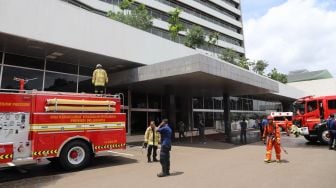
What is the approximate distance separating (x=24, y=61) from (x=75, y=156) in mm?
8974

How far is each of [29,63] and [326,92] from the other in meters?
55.7

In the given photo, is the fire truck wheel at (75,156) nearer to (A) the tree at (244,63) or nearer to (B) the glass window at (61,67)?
(B) the glass window at (61,67)

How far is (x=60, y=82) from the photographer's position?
1731cm

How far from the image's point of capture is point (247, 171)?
8875mm

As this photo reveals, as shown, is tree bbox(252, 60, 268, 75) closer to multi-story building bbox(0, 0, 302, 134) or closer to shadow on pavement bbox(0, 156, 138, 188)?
multi-story building bbox(0, 0, 302, 134)

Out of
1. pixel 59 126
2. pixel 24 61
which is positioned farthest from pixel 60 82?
pixel 59 126

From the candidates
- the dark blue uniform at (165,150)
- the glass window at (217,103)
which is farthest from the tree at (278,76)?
the dark blue uniform at (165,150)

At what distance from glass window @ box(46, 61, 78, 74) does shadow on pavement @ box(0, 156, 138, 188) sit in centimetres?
779

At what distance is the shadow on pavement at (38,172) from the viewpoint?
8.05 m

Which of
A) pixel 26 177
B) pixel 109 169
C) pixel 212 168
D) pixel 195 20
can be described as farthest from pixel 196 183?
pixel 195 20

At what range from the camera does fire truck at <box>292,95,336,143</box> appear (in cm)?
1622

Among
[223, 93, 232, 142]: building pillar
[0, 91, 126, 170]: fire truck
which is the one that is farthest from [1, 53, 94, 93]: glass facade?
[223, 93, 232, 142]: building pillar

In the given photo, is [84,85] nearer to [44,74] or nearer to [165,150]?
[44,74]

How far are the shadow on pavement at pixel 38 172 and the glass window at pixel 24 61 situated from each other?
731cm
